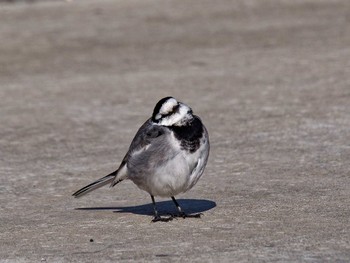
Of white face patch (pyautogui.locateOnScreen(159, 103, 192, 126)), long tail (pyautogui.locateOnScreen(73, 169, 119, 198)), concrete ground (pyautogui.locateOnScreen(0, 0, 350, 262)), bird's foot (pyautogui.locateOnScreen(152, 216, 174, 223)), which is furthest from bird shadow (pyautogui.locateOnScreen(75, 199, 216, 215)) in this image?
white face patch (pyautogui.locateOnScreen(159, 103, 192, 126))

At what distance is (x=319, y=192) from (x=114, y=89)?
5.15 metres

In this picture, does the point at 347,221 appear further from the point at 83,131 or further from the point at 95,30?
the point at 95,30

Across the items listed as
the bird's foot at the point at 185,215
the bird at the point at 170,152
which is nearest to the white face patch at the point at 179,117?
the bird at the point at 170,152

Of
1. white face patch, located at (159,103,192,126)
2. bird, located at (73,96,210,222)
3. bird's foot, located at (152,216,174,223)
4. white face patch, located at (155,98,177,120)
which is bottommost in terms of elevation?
bird's foot, located at (152,216,174,223)

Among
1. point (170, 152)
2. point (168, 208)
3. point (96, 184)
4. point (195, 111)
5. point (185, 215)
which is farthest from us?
point (195, 111)

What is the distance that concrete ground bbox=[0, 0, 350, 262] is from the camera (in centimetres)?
679

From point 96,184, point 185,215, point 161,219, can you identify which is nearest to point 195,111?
point 96,184

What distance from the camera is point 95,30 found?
51.3ft

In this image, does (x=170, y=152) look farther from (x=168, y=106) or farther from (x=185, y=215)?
(x=185, y=215)

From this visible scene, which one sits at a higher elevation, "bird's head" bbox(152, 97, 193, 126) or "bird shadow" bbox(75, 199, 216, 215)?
"bird's head" bbox(152, 97, 193, 126)

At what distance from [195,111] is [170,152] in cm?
426

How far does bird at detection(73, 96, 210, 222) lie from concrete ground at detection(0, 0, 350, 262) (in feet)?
0.97

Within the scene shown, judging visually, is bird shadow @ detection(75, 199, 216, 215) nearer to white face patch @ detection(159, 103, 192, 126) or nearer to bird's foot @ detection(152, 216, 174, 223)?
bird's foot @ detection(152, 216, 174, 223)

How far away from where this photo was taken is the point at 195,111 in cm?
1138
